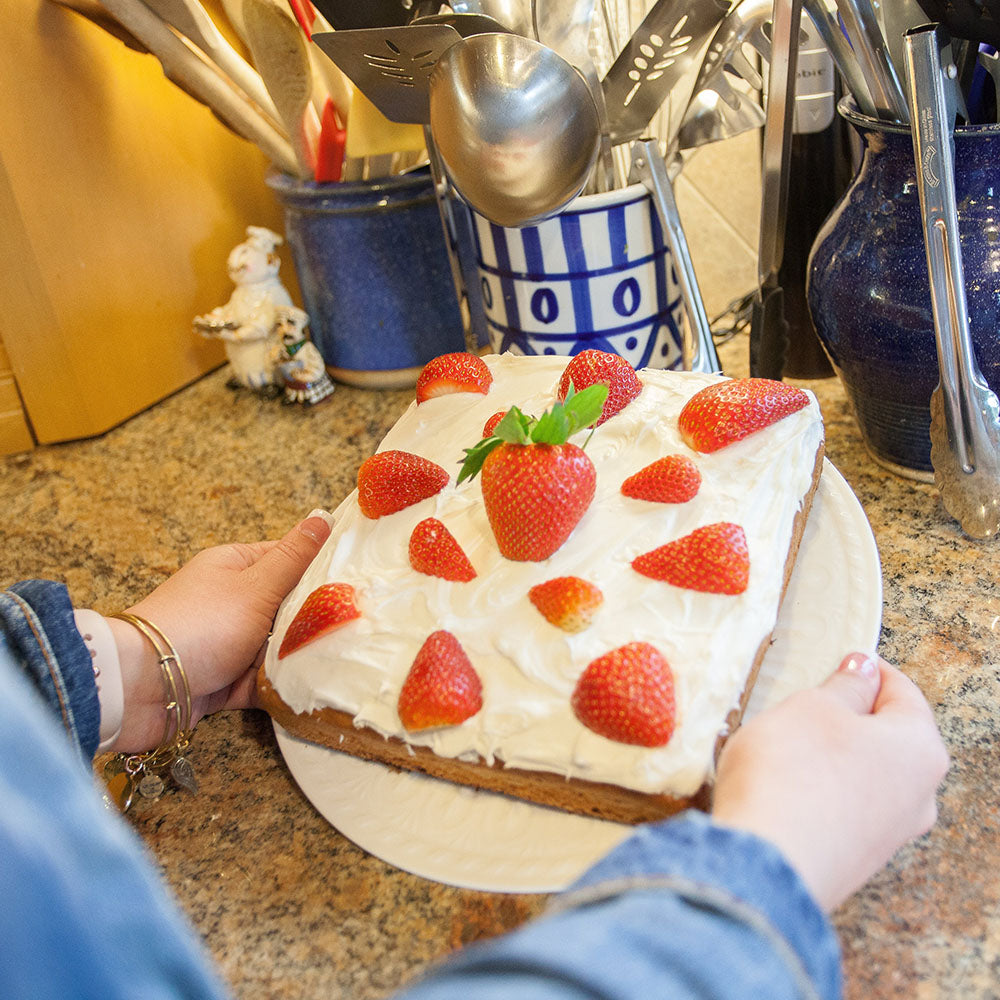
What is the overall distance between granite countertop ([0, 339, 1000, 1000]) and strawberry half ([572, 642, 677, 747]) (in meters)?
0.11

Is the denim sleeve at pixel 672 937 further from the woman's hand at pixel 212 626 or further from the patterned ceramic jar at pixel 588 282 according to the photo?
the patterned ceramic jar at pixel 588 282

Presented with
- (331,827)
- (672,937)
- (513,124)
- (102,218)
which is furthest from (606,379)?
(102,218)

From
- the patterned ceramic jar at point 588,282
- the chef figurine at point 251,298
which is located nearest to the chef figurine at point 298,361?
the chef figurine at point 251,298

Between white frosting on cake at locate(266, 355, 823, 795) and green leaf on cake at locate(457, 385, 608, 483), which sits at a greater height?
green leaf on cake at locate(457, 385, 608, 483)

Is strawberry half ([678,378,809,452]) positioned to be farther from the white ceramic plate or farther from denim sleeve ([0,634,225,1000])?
denim sleeve ([0,634,225,1000])

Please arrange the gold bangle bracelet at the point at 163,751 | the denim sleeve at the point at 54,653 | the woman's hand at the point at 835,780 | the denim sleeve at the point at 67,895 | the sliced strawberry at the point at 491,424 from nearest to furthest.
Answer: the denim sleeve at the point at 67,895, the woman's hand at the point at 835,780, the denim sleeve at the point at 54,653, the gold bangle bracelet at the point at 163,751, the sliced strawberry at the point at 491,424

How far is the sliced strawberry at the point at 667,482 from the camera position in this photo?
0.71m

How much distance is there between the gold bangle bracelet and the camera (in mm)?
709

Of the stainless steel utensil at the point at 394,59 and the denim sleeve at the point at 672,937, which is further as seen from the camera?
the stainless steel utensil at the point at 394,59

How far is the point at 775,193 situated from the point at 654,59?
0.57 feet

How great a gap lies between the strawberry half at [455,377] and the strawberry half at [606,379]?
9 cm

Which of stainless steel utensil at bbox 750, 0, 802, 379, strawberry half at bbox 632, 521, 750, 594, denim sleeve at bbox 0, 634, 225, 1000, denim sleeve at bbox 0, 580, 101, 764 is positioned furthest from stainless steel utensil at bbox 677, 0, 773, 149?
denim sleeve at bbox 0, 634, 225, 1000

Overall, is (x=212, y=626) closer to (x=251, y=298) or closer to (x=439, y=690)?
(x=439, y=690)

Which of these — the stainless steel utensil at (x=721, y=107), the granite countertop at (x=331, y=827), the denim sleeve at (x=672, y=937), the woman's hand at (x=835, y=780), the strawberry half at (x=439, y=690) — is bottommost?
the granite countertop at (x=331, y=827)
